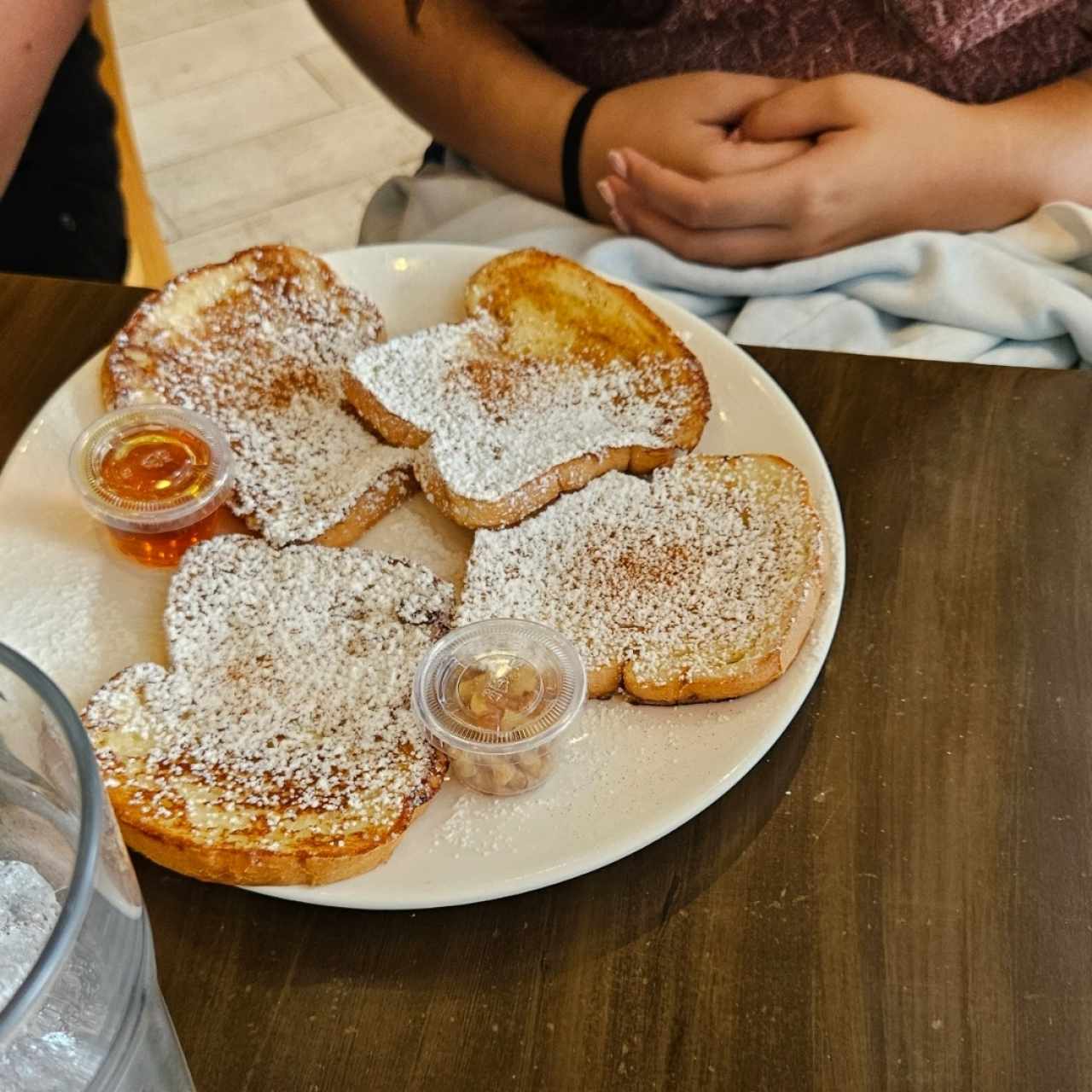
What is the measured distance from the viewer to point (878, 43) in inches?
50.1

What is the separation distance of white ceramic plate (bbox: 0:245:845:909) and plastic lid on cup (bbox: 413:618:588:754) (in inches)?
2.2

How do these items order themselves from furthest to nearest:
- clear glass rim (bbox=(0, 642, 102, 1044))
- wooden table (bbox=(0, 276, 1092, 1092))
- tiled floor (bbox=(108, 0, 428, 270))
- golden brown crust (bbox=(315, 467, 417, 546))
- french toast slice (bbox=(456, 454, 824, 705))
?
tiled floor (bbox=(108, 0, 428, 270))
golden brown crust (bbox=(315, 467, 417, 546))
french toast slice (bbox=(456, 454, 824, 705))
wooden table (bbox=(0, 276, 1092, 1092))
clear glass rim (bbox=(0, 642, 102, 1044))

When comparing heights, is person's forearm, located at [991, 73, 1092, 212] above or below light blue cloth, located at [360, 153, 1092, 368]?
above

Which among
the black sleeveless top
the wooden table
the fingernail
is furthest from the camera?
the black sleeveless top

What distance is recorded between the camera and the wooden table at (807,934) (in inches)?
28.1

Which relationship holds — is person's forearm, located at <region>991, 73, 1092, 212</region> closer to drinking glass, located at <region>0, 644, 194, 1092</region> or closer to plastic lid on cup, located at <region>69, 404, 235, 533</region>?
plastic lid on cup, located at <region>69, 404, 235, 533</region>

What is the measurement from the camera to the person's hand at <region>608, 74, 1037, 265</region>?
1220 millimetres

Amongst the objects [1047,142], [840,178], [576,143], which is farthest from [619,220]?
[1047,142]

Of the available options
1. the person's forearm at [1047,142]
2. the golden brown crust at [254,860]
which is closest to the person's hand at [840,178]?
the person's forearm at [1047,142]

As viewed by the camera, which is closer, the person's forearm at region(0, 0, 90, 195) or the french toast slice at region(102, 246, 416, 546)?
the french toast slice at region(102, 246, 416, 546)

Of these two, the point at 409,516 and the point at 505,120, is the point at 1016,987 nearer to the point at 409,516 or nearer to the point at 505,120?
the point at 409,516

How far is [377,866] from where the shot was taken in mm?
784

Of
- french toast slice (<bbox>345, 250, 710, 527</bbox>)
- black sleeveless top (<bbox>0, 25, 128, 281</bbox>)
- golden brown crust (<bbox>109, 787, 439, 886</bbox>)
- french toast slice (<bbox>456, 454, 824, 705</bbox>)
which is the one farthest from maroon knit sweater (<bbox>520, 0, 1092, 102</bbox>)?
golden brown crust (<bbox>109, 787, 439, 886</bbox>)

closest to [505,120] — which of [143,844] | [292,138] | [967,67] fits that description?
[967,67]
